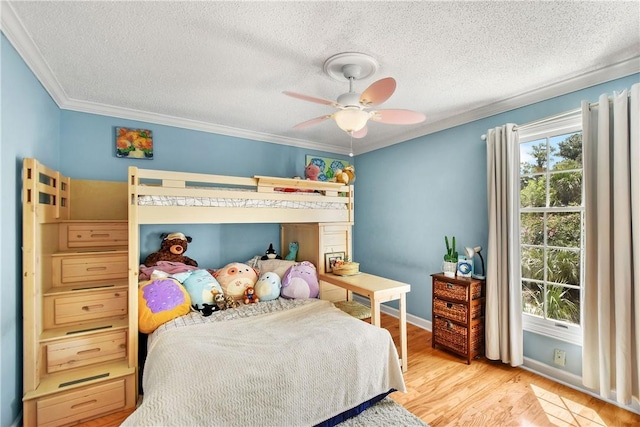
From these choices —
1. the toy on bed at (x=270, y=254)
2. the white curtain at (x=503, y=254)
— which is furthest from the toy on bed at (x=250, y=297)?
the white curtain at (x=503, y=254)

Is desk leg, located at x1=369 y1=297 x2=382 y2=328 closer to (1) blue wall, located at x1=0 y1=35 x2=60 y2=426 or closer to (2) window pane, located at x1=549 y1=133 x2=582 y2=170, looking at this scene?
(2) window pane, located at x1=549 y1=133 x2=582 y2=170

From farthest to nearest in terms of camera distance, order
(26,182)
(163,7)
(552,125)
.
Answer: (552,125) < (26,182) < (163,7)

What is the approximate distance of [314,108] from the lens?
9.30 ft

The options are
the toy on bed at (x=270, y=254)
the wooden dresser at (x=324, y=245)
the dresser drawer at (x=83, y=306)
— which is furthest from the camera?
the toy on bed at (x=270, y=254)

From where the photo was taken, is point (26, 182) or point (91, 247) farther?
point (91, 247)

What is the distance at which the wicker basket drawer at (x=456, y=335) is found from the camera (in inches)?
105

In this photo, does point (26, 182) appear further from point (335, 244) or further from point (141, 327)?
point (335, 244)

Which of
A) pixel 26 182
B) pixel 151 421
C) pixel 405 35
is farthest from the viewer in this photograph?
pixel 26 182

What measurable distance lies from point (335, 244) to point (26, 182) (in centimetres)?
254

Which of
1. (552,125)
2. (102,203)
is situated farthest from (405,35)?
(102,203)

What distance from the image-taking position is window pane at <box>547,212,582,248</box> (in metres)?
2.33

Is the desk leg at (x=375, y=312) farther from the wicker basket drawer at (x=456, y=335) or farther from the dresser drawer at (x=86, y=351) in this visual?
the dresser drawer at (x=86, y=351)

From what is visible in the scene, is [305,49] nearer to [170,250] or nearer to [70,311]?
[170,250]

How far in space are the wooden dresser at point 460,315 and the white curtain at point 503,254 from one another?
0.31ft
